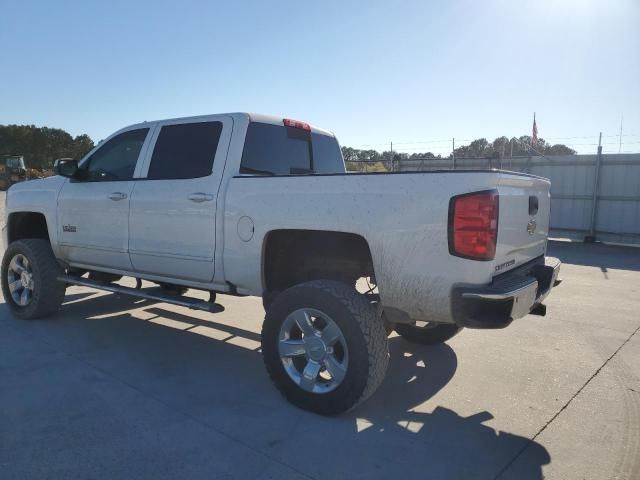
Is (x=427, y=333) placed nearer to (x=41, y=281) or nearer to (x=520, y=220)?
(x=520, y=220)

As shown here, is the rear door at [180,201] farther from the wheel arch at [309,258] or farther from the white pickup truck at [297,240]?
the wheel arch at [309,258]

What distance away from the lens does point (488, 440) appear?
2.86 m

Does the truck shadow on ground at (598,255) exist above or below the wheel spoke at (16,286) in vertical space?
below

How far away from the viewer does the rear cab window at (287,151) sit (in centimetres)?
396

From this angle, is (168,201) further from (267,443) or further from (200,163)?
(267,443)

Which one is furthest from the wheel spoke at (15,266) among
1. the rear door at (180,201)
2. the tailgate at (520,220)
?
the tailgate at (520,220)

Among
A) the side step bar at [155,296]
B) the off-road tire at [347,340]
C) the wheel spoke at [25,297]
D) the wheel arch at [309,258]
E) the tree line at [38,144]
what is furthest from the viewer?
the tree line at [38,144]

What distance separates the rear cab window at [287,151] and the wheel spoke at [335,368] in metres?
1.64

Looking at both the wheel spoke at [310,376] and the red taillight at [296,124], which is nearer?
the wheel spoke at [310,376]

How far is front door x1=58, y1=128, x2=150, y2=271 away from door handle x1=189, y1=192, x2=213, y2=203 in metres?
0.86

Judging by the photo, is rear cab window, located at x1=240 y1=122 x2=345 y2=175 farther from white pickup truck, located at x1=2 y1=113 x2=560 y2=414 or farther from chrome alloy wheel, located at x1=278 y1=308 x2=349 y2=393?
chrome alloy wheel, located at x1=278 y1=308 x2=349 y2=393

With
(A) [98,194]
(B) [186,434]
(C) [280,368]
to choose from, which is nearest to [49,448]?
(B) [186,434]

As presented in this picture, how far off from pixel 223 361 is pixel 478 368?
2.13 meters

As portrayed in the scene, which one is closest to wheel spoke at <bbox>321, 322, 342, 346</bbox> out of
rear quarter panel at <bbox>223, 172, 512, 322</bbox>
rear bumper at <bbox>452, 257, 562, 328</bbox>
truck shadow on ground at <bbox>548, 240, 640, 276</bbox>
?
rear quarter panel at <bbox>223, 172, 512, 322</bbox>
